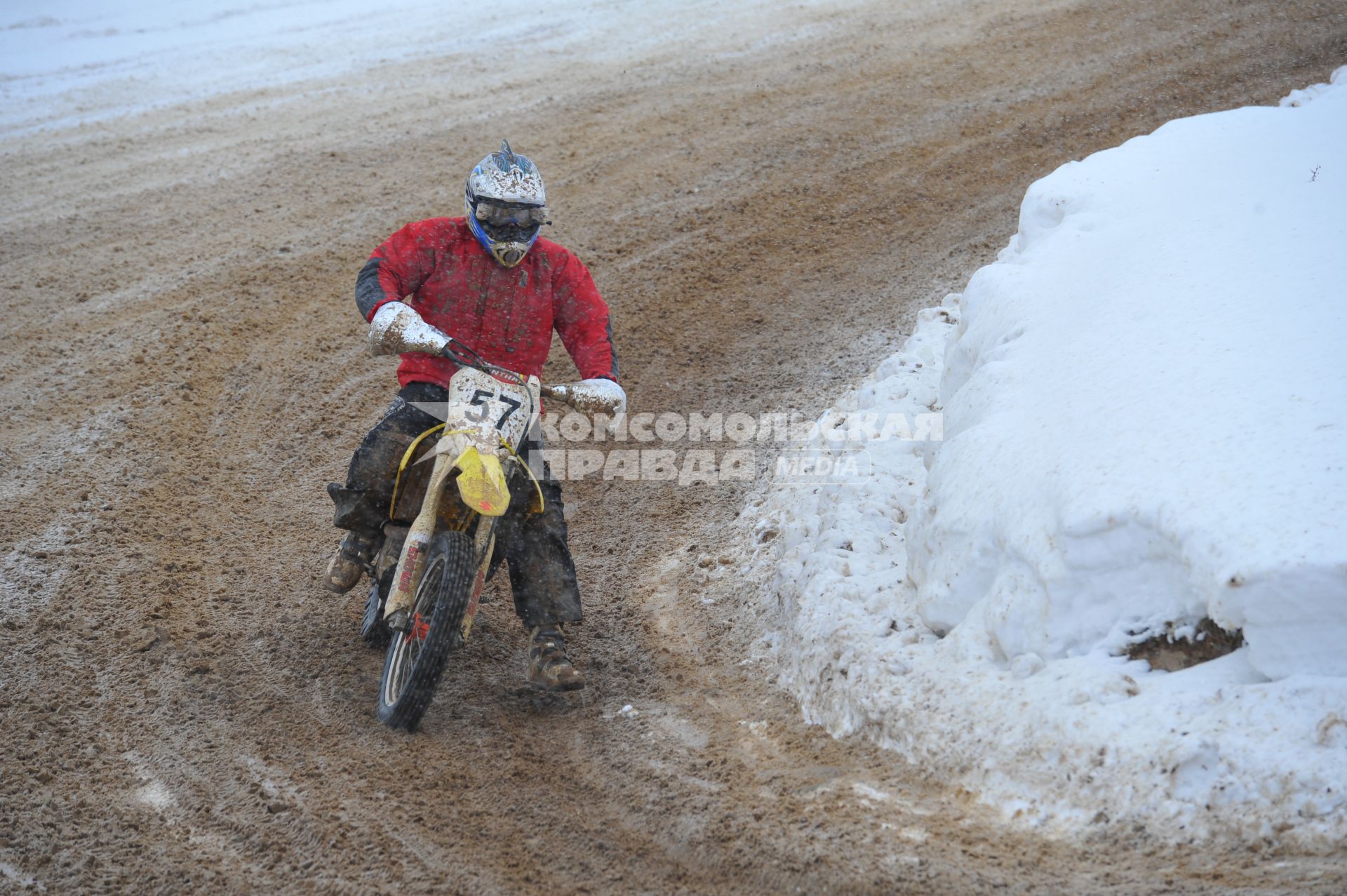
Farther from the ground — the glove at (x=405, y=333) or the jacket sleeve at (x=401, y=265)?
the jacket sleeve at (x=401, y=265)

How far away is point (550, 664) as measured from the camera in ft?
17.4

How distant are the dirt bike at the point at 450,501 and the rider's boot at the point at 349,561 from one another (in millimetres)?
315

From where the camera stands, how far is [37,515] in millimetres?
6711

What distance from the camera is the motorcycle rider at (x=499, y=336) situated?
530 centimetres

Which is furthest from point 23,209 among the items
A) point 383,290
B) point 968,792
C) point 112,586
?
point 968,792

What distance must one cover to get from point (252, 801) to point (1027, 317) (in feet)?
14.3

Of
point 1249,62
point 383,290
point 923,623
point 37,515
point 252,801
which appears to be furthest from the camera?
point 1249,62

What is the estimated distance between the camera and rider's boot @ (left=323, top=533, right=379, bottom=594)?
5.52 meters

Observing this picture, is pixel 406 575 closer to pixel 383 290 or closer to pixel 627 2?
pixel 383 290

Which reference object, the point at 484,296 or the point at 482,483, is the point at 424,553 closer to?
the point at 482,483

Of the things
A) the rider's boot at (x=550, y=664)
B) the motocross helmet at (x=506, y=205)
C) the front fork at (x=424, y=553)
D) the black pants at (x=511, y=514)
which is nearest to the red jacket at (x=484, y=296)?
the motocross helmet at (x=506, y=205)

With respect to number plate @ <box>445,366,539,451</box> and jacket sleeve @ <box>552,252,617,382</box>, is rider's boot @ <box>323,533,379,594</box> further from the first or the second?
jacket sleeve @ <box>552,252,617,382</box>

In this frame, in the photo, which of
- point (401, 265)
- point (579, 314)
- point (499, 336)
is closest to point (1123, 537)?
point (579, 314)

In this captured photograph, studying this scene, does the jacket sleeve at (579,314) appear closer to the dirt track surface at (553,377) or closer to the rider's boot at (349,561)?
the rider's boot at (349,561)
